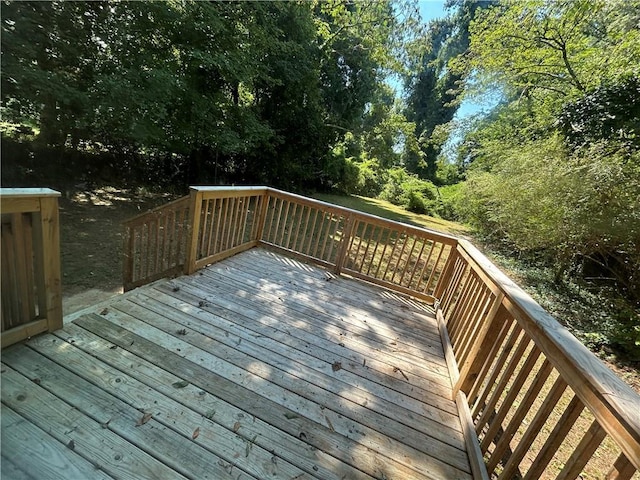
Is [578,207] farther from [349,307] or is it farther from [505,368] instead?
[349,307]

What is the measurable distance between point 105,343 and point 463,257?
119 inches

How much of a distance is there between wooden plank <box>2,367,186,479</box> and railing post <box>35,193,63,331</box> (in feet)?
1.42

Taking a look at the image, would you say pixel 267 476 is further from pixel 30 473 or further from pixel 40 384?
pixel 40 384

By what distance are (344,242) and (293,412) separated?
2.43m

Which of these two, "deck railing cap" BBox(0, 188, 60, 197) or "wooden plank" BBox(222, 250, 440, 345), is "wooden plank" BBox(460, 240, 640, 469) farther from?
"deck railing cap" BBox(0, 188, 60, 197)

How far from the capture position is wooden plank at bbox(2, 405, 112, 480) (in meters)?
1.22

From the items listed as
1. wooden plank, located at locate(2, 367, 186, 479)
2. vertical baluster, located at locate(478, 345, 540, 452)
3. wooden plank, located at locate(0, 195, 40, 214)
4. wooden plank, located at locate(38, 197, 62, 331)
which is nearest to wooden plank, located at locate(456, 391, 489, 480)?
vertical baluster, located at locate(478, 345, 540, 452)

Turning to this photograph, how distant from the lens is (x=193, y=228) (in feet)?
9.84

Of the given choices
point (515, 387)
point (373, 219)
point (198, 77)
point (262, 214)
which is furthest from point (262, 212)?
point (198, 77)

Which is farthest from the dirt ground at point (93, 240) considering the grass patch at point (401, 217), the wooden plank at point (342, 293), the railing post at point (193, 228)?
Answer: the grass patch at point (401, 217)

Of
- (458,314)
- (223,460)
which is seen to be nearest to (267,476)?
(223,460)

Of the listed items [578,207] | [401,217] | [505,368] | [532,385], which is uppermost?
[578,207]

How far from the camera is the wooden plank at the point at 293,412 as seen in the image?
61.0 inches

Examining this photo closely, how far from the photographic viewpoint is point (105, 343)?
196 cm
